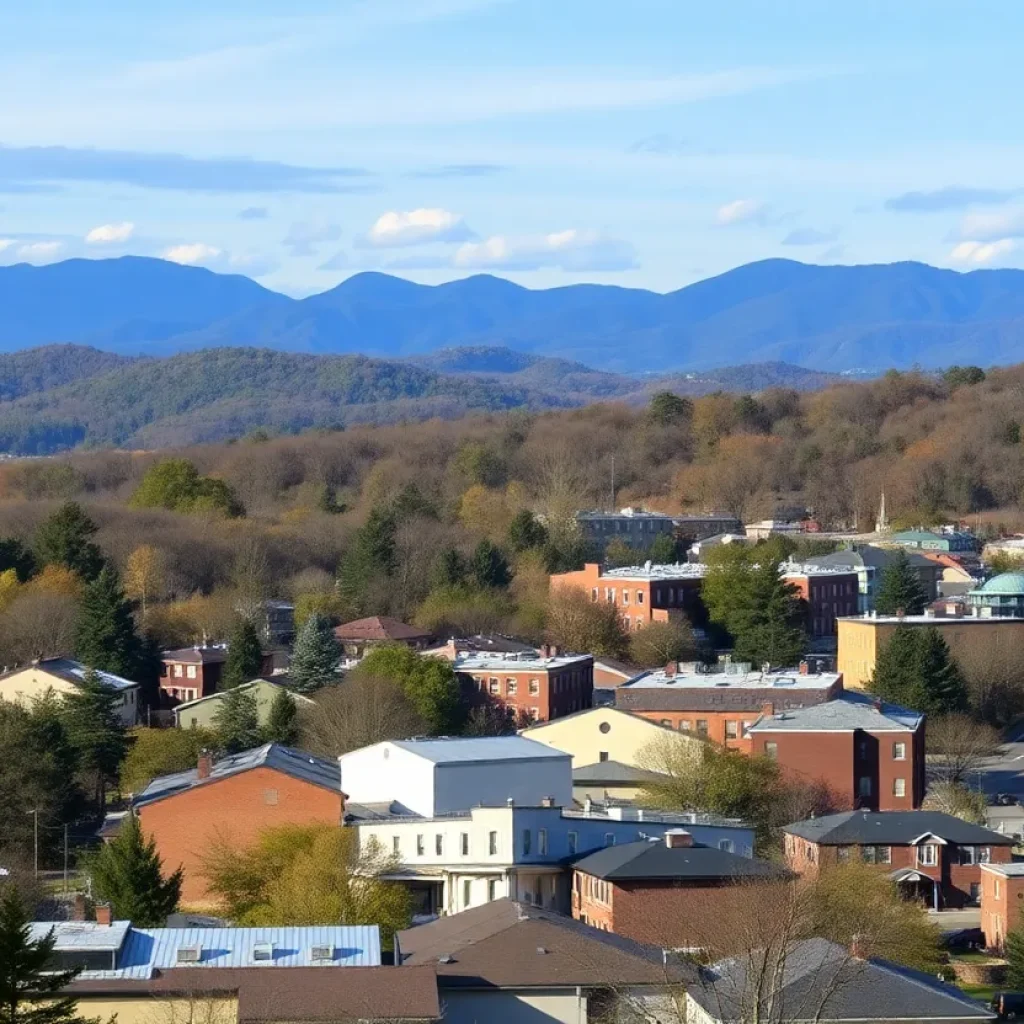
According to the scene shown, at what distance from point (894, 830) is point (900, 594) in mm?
23297

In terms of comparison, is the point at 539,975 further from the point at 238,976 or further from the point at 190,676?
the point at 190,676

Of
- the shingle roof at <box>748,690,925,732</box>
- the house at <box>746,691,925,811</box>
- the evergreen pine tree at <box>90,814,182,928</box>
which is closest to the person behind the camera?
the evergreen pine tree at <box>90,814,182,928</box>

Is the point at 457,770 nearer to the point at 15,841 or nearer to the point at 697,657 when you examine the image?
the point at 15,841

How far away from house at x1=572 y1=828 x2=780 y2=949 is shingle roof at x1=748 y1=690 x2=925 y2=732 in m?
10.4

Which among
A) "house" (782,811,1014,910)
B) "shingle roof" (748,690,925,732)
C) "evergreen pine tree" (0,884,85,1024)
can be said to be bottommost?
"house" (782,811,1014,910)

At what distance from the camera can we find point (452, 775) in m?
35.1

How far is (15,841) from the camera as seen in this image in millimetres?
35719

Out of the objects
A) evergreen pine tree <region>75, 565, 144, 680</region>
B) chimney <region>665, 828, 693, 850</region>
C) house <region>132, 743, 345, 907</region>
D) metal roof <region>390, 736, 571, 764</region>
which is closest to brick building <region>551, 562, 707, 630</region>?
evergreen pine tree <region>75, 565, 144, 680</region>

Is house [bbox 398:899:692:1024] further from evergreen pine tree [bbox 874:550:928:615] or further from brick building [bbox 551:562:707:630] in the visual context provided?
brick building [bbox 551:562:707:630]

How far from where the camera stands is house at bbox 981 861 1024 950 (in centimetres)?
3114


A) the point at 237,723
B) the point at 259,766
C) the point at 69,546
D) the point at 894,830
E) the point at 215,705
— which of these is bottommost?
the point at 894,830

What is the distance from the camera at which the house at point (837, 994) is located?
2022cm

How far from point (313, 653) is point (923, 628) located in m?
12.2

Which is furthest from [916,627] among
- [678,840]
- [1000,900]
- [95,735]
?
[678,840]
